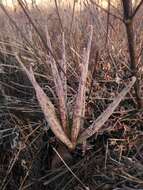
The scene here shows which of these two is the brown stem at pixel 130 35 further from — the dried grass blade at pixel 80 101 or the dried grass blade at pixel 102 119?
the dried grass blade at pixel 80 101

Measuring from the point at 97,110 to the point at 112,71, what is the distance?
0.29m

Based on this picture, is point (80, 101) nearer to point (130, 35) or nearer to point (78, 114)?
point (78, 114)

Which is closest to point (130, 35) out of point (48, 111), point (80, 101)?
point (80, 101)

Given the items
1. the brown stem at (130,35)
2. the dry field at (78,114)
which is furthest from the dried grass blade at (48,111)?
the brown stem at (130,35)

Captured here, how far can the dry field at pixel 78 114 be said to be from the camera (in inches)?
78.4

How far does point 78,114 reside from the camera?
2.04 m

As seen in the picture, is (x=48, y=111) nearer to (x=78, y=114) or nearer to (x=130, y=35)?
(x=78, y=114)

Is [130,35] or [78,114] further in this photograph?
[78,114]

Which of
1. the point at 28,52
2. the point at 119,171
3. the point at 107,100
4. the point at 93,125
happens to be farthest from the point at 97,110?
the point at 28,52

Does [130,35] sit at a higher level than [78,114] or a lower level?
higher

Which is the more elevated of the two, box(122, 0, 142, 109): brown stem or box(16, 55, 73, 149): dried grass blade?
box(122, 0, 142, 109): brown stem

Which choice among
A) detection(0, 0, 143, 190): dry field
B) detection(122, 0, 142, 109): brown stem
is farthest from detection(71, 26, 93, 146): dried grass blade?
detection(122, 0, 142, 109): brown stem

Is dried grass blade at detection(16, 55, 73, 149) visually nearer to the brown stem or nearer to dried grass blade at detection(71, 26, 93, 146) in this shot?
dried grass blade at detection(71, 26, 93, 146)

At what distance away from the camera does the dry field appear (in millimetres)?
1990
